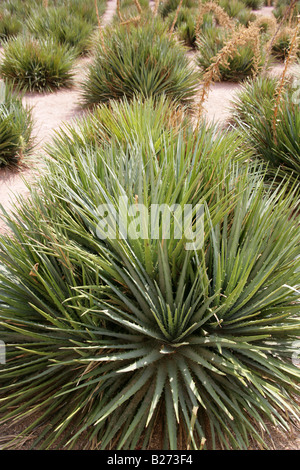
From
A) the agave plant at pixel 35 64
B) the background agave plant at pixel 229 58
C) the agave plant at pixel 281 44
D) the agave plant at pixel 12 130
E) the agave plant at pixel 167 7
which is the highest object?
the agave plant at pixel 167 7

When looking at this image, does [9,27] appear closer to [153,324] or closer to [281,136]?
[281,136]

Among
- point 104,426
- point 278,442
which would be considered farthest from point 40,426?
point 278,442

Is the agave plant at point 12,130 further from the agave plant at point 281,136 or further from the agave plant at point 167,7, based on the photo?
the agave plant at point 167,7

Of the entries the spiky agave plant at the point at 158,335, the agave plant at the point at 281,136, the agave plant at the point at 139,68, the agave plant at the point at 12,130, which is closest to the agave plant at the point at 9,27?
the agave plant at the point at 139,68

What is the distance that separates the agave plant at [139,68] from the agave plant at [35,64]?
3.33 ft

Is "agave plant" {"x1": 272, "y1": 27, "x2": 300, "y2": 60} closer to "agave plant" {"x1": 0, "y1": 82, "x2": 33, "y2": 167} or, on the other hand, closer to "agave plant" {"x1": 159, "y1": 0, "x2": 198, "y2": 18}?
"agave plant" {"x1": 159, "y1": 0, "x2": 198, "y2": 18}

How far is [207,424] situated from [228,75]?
241 inches

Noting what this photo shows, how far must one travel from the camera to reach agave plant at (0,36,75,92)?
5.91 metres

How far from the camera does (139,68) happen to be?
495cm

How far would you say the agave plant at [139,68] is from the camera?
4.89m

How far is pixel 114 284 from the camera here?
5.84 ft

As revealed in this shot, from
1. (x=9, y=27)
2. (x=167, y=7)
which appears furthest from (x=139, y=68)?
(x=167, y=7)

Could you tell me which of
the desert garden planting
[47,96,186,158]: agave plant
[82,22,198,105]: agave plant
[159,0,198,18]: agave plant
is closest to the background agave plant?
[82,22,198,105]: agave plant

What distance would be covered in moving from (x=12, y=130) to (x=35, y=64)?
2.40 metres
